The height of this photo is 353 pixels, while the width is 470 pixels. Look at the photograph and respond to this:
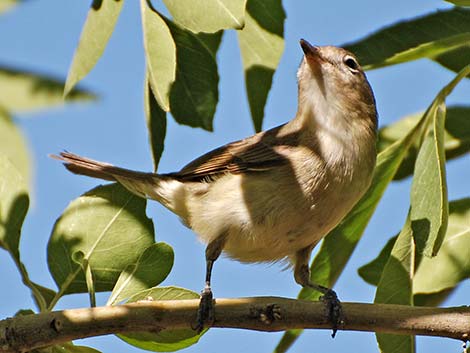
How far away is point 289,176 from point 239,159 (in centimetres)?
47

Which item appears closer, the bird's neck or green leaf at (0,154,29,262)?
green leaf at (0,154,29,262)

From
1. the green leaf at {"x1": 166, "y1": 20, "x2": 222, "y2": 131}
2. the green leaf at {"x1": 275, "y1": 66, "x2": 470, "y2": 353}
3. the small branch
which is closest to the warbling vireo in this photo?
the green leaf at {"x1": 275, "y1": 66, "x2": 470, "y2": 353}

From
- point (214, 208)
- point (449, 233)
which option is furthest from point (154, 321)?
point (214, 208)

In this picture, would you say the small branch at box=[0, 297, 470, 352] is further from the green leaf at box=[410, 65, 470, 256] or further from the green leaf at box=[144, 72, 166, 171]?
the green leaf at box=[144, 72, 166, 171]

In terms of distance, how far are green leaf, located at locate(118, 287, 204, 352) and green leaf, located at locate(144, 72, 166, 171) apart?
1.45 ft

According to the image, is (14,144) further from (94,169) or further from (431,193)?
(431,193)

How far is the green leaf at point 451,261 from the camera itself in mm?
2619

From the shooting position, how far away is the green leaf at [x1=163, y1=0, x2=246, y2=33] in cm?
214

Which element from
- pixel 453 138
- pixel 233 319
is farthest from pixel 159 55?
pixel 453 138

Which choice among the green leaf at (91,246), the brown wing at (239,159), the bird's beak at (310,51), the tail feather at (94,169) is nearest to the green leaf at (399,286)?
the green leaf at (91,246)

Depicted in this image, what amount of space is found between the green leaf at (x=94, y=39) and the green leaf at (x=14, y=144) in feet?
2.06

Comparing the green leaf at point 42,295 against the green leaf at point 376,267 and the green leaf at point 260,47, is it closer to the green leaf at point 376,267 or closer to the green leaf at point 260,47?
the green leaf at point 260,47

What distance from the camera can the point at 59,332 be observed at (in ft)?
7.04

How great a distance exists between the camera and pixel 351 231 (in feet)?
9.56
